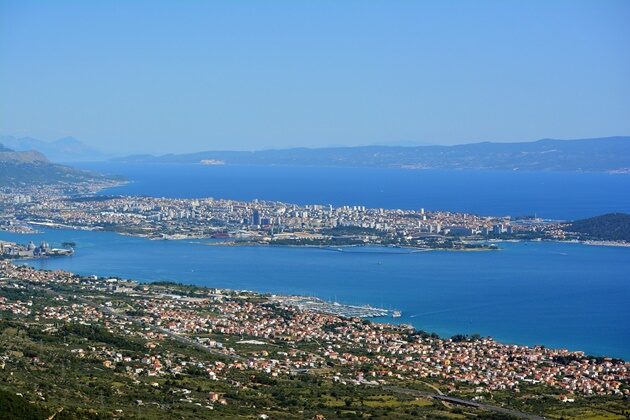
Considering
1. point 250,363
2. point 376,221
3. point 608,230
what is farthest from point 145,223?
point 250,363

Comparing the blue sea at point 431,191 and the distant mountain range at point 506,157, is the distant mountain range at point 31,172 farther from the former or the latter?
the distant mountain range at point 506,157

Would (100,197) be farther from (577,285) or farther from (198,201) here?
(577,285)

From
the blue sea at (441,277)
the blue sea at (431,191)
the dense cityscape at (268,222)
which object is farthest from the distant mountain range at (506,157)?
the dense cityscape at (268,222)

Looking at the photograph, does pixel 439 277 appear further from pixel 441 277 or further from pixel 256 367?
pixel 256 367

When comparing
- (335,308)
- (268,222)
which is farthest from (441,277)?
(268,222)

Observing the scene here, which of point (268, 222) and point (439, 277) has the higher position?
point (268, 222)

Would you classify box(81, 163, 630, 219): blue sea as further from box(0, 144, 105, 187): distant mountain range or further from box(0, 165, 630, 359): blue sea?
box(0, 165, 630, 359): blue sea

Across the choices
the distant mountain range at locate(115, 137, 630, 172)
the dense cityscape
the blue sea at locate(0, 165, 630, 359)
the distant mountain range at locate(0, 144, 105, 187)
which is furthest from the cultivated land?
the distant mountain range at locate(115, 137, 630, 172)
